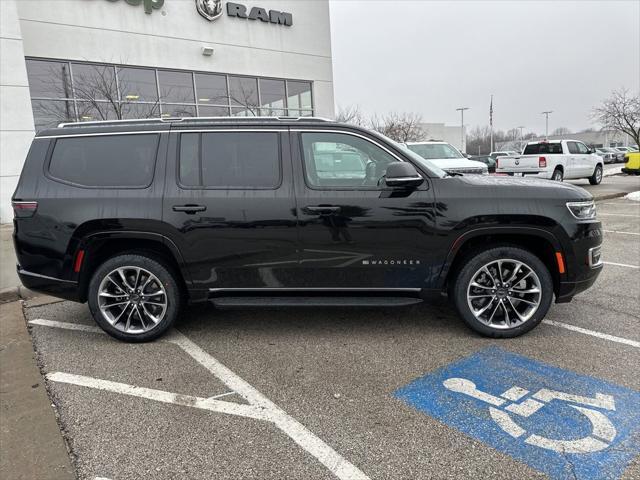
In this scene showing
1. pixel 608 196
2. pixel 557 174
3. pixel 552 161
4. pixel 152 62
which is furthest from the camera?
pixel 557 174

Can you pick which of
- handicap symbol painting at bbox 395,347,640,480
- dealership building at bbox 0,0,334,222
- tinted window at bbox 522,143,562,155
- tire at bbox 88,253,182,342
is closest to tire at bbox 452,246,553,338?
handicap symbol painting at bbox 395,347,640,480

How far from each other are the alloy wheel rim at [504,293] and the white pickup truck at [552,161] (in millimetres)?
13607

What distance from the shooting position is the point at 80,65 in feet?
43.6

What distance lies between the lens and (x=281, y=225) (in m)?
3.85

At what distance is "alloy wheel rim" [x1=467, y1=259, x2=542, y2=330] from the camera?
390cm

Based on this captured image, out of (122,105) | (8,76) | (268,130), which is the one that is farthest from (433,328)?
(122,105)

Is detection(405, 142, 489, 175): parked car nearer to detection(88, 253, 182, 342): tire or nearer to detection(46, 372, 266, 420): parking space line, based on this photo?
detection(88, 253, 182, 342): tire

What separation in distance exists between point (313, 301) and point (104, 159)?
2.24 meters

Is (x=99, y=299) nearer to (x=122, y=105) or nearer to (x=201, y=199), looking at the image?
(x=201, y=199)

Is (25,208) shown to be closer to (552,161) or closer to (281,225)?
(281,225)

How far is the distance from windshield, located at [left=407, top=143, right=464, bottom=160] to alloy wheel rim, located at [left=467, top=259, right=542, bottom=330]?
8344 mm

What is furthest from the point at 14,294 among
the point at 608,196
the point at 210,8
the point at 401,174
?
the point at 608,196

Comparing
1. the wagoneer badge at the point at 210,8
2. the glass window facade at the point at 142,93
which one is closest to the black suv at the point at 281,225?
the glass window facade at the point at 142,93

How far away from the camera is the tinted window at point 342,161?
12.8ft
